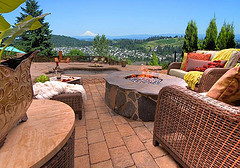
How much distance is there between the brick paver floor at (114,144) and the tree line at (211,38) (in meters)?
6.40

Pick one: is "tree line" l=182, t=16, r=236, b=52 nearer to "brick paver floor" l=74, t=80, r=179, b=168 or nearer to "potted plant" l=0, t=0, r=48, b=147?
"brick paver floor" l=74, t=80, r=179, b=168

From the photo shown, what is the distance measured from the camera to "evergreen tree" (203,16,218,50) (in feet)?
21.8

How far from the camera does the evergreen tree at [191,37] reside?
7.20 metres

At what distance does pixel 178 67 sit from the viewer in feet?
14.8

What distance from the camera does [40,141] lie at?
67cm

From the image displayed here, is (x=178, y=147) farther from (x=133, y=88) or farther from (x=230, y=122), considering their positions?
(x=133, y=88)

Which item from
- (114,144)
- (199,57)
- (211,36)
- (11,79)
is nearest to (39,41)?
(211,36)

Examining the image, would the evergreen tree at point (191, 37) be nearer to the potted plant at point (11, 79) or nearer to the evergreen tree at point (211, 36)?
the evergreen tree at point (211, 36)

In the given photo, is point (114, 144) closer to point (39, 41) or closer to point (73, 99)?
point (73, 99)

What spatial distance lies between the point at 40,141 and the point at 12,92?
0.27m

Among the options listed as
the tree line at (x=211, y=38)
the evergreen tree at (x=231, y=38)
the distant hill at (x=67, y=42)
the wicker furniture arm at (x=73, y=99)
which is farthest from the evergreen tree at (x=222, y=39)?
the distant hill at (x=67, y=42)

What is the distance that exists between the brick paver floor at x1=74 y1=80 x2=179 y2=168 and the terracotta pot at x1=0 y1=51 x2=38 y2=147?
1.02 meters

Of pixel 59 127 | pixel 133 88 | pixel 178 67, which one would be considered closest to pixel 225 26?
pixel 178 67

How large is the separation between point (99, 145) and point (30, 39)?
15.9 m
